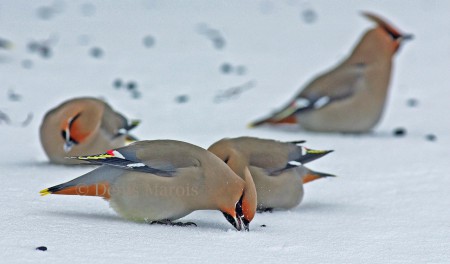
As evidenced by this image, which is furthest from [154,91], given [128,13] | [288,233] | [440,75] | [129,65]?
[288,233]

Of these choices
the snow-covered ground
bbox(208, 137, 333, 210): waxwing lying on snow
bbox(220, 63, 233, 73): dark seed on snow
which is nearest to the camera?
the snow-covered ground

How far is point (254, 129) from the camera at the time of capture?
6812mm

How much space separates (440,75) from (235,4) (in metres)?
3.94

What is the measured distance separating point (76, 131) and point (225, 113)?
2.37 meters

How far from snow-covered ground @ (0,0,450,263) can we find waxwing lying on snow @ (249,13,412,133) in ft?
0.37

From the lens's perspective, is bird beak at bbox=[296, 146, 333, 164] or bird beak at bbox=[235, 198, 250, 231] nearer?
bird beak at bbox=[235, 198, 250, 231]

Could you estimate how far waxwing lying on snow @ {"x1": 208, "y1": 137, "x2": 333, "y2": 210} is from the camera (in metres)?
4.35

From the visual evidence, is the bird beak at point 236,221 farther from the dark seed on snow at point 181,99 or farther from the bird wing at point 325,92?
the dark seed on snow at point 181,99

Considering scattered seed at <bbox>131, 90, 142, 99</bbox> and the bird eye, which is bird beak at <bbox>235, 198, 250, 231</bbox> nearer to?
the bird eye

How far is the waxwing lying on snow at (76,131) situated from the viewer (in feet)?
16.9

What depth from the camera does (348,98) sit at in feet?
22.4

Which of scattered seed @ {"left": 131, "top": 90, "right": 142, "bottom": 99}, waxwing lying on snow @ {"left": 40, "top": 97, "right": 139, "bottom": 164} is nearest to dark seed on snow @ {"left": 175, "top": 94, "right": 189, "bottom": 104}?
scattered seed @ {"left": 131, "top": 90, "right": 142, "bottom": 99}

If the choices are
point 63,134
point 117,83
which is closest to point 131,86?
point 117,83

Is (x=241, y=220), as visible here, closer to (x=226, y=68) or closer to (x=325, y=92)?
(x=325, y=92)
